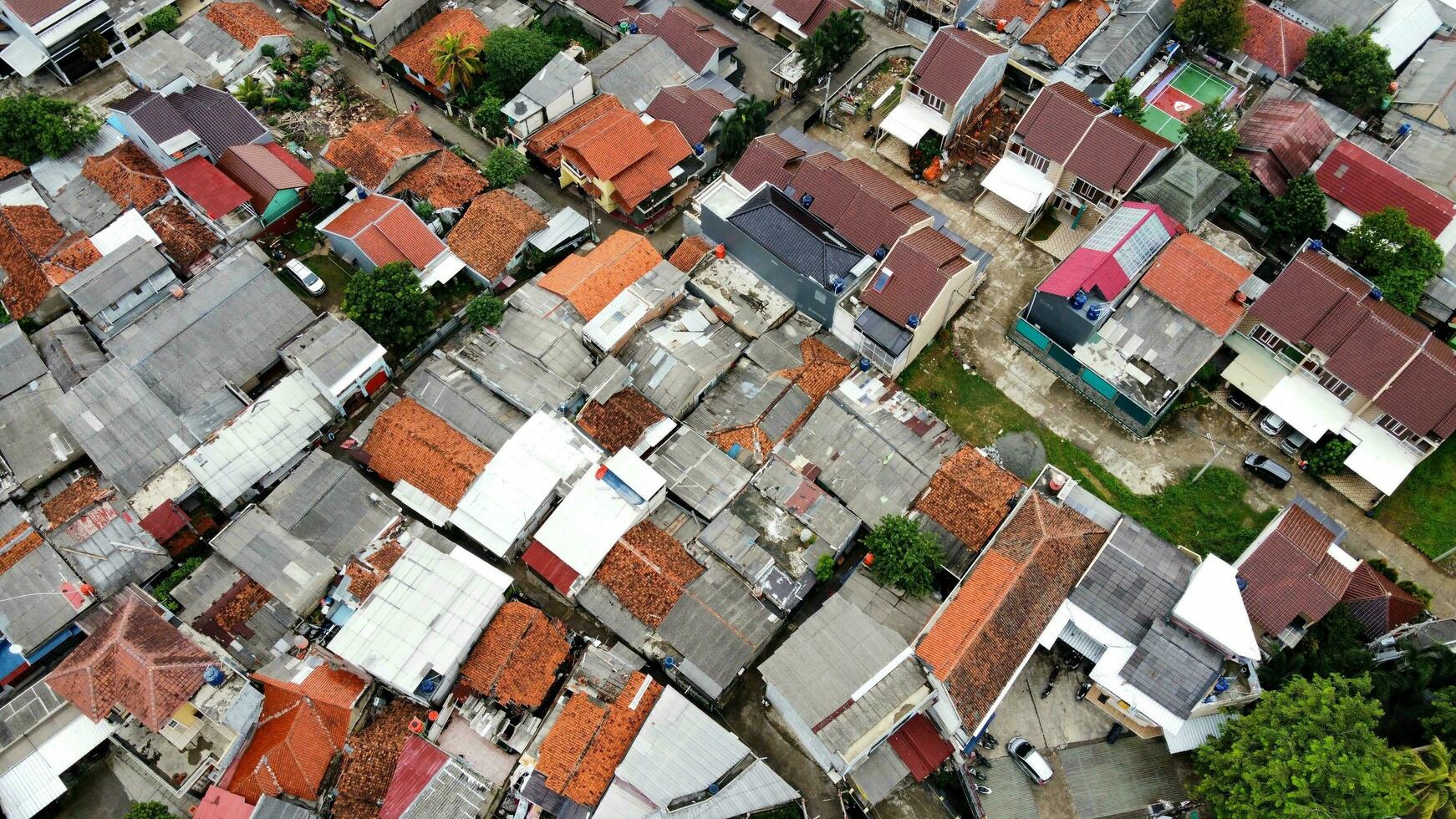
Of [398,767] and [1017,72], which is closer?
[398,767]

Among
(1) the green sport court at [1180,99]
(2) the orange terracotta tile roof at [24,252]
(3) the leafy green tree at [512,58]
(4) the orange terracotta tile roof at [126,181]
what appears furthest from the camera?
(3) the leafy green tree at [512,58]

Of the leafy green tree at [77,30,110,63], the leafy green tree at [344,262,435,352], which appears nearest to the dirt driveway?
the leafy green tree at [344,262,435,352]

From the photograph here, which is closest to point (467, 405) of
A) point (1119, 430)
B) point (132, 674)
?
point (132, 674)

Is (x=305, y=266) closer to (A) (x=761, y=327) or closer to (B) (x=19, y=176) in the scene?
(B) (x=19, y=176)

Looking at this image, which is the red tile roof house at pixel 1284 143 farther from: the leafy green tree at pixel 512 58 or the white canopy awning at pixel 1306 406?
the leafy green tree at pixel 512 58

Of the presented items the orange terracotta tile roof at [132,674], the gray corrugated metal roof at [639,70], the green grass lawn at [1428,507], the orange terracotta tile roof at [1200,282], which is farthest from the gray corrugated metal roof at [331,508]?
the green grass lawn at [1428,507]

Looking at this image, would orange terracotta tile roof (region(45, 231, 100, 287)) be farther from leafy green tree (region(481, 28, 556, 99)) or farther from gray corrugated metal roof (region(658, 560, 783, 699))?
gray corrugated metal roof (region(658, 560, 783, 699))

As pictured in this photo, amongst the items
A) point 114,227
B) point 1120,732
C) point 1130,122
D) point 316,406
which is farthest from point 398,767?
point 1130,122
